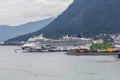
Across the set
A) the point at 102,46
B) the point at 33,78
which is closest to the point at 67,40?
the point at 102,46

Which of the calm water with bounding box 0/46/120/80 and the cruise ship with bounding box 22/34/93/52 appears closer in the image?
the calm water with bounding box 0/46/120/80

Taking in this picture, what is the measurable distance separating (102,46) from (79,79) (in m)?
74.4

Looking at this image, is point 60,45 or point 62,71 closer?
point 62,71

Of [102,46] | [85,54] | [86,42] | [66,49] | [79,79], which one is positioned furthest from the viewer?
[86,42]

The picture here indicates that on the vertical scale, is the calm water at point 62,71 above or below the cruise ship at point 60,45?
below

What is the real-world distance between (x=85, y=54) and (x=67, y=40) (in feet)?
150

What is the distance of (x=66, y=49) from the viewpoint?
140000 millimetres

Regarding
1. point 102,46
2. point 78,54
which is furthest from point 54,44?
point 78,54

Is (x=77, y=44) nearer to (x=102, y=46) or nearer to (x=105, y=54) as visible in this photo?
(x=102, y=46)

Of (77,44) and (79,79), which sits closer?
(79,79)

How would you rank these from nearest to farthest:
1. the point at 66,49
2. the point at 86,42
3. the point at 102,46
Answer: the point at 102,46 → the point at 66,49 → the point at 86,42

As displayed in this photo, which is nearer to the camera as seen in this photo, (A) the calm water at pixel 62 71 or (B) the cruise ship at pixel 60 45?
(A) the calm water at pixel 62 71

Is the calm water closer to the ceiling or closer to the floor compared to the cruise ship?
closer to the floor

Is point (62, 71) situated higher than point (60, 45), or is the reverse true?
point (60, 45)
